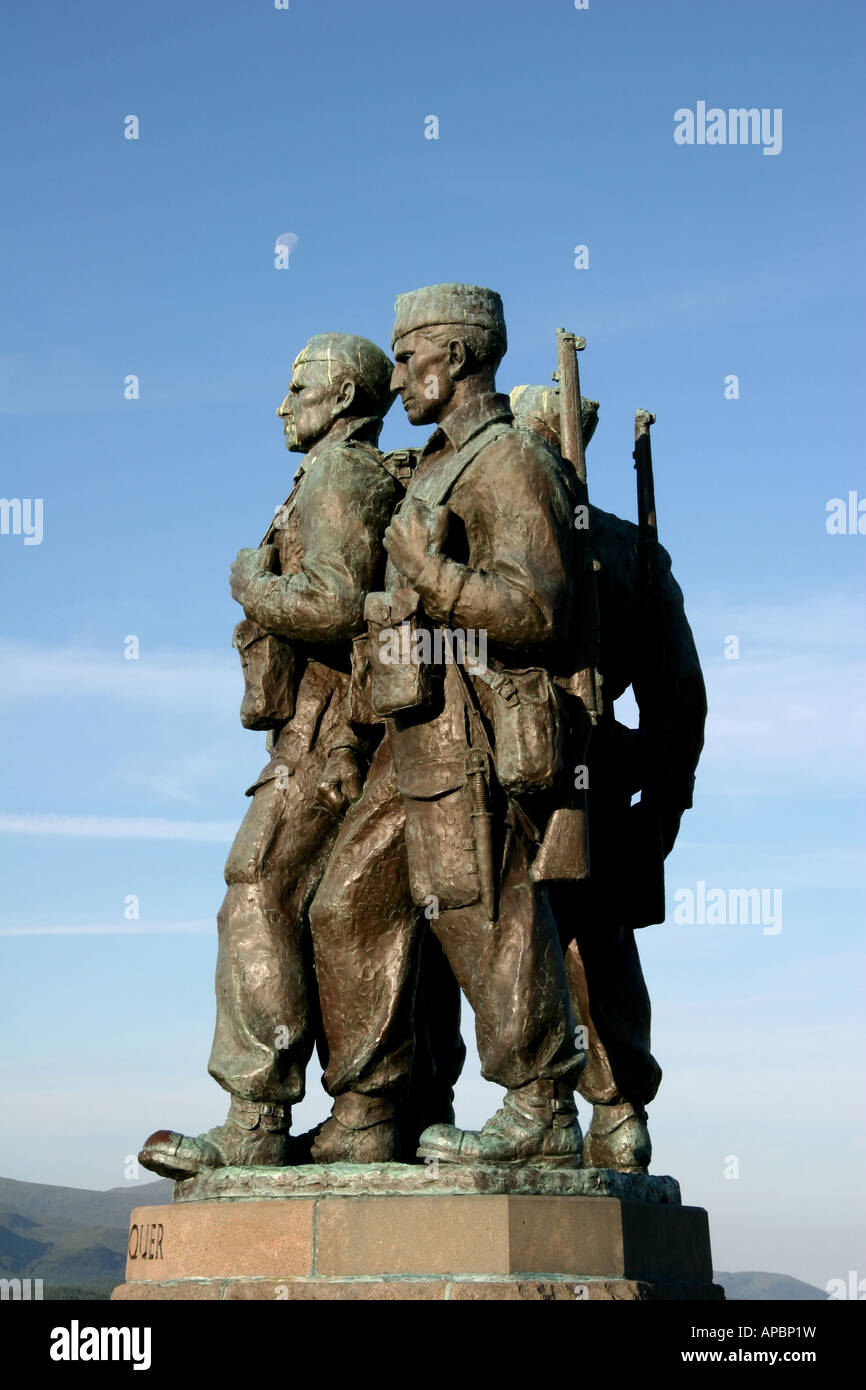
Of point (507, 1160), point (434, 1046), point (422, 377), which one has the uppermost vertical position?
point (422, 377)

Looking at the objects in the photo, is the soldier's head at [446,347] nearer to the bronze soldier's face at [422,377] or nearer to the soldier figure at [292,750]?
the bronze soldier's face at [422,377]

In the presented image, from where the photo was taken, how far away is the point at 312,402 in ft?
28.7

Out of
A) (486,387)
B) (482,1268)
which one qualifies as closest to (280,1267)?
(482,1268)

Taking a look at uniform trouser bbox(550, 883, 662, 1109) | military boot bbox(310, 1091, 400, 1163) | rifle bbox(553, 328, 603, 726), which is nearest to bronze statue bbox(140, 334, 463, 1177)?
military boot bbox(310, 1091, 400, 1163)

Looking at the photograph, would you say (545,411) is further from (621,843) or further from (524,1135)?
(524,1135)

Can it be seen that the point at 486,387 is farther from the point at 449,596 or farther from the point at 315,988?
the point at 315,988

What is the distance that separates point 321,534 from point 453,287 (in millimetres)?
1217

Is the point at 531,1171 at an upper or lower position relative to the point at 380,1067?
lower

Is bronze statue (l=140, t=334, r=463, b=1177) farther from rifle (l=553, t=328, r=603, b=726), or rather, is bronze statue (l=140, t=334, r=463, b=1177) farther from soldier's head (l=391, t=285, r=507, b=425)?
rifle (l=553, t=328, r=603, b=726)

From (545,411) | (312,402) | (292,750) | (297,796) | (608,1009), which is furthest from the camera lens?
→ (545,411)

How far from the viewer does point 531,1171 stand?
23.4 feet

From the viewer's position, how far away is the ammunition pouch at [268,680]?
8.41m

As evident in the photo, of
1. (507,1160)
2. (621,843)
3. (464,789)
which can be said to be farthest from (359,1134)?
(621,843)

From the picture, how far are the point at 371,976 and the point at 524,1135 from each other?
3.42 ft
